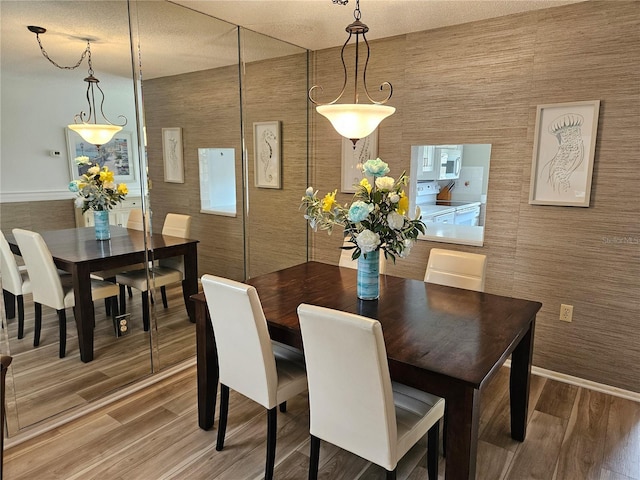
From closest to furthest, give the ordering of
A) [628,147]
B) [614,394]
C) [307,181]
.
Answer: [628,147] < [614,394] < [307,181]

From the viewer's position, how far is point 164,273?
10.0 feet

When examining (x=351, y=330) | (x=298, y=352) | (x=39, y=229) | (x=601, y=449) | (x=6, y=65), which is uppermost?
(x=6, y=65)

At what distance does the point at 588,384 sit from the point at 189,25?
12.0 feet

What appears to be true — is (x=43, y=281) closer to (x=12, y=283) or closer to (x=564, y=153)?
(x=12, y=283)

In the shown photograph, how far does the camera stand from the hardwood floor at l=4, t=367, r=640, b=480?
6.74 ft

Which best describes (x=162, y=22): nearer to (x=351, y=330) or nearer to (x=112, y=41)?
(x=112, y=41)

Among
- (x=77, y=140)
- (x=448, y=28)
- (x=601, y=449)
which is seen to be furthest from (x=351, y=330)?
(x=448, y=28)

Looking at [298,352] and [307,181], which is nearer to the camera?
[298,352]

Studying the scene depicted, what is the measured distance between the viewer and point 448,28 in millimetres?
3133

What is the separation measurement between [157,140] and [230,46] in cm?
103

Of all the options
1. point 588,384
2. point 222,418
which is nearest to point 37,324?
point 222,418

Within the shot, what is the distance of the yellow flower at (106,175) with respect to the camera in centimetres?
254

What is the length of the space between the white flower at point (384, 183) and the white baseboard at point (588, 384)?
1997mm

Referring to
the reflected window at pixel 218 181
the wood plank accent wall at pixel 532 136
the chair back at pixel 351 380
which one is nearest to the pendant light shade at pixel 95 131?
the reflected window at pixel 218 181
